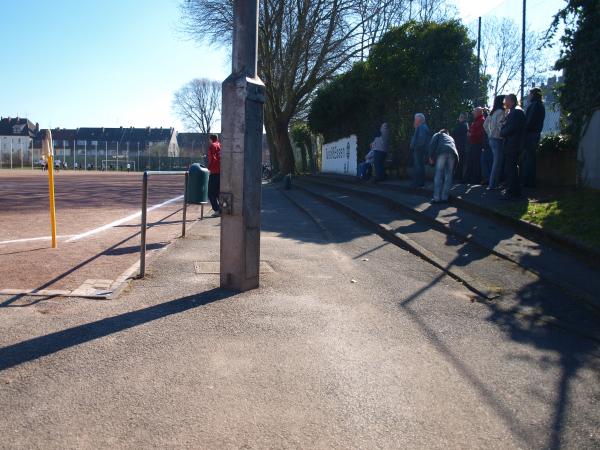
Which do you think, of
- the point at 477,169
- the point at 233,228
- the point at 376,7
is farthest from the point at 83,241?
the point at 376,7

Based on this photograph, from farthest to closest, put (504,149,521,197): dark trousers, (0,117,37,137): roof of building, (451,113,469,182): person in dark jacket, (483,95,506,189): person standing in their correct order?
(0,117,37,137): roof of building → (451,113,469,182): person in dark jacket → (483,95,506,189): person standing → (504,149,521,197): dark trousers

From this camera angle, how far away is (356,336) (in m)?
4.36

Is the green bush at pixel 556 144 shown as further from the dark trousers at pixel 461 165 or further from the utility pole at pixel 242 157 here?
the utility pole at pixel 242 157

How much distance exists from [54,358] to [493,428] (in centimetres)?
287

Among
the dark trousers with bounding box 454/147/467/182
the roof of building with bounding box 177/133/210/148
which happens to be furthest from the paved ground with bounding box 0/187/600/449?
the roof of building with bounding box 177/133/210/148

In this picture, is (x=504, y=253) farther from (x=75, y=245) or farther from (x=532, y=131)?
(x=75, y=245)

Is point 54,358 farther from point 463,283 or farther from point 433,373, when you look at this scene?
point 463,283

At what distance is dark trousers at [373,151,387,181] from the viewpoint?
1612cm

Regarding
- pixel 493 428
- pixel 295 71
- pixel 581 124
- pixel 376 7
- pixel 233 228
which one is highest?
pixel 376 7

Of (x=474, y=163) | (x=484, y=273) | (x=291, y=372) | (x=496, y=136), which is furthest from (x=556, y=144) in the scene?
(x=291, y=372)

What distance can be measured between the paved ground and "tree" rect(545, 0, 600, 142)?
6281 millimetres

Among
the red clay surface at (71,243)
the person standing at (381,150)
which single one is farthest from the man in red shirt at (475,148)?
the red clay surface at (71,243)

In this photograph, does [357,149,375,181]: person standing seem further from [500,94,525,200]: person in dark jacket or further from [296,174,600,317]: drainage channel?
[500,94,525,200]: person in dark jacket

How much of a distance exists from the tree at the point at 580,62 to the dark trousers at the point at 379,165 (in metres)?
5.93
